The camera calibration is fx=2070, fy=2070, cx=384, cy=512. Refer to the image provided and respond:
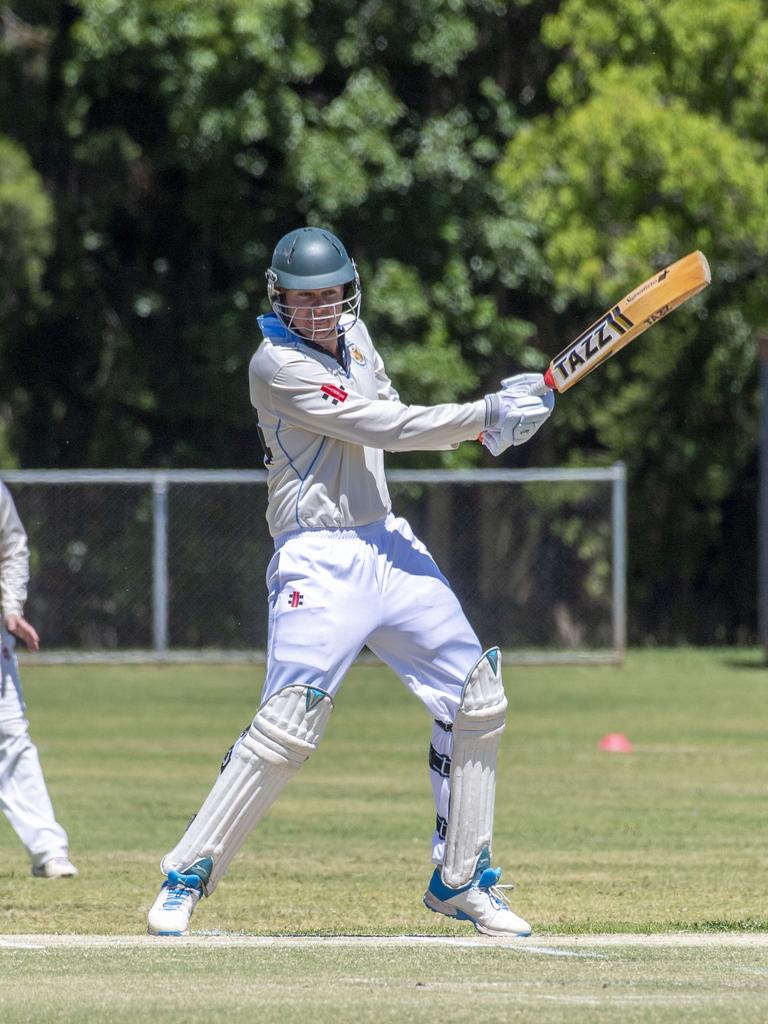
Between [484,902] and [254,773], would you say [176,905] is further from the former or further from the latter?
[484,902]

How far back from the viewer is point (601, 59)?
949 inches

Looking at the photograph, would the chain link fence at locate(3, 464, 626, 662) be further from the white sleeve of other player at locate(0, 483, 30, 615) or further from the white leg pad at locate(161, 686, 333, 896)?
the white leg pad at locate(161, 686, 333, 896)

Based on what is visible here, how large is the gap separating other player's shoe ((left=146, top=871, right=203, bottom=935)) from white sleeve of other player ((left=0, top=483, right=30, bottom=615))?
2.67m

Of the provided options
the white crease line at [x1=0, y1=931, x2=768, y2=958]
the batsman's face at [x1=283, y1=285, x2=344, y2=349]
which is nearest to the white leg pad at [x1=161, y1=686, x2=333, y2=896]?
the white crease line at [x1=0, y1=931, x2=768, y2=958]

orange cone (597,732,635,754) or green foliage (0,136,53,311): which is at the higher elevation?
green foliage (0,136,53,311)

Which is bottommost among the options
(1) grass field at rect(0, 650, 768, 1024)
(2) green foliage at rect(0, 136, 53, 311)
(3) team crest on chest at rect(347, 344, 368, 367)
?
(1) grass field at rect(0, 650, 768, 1024)

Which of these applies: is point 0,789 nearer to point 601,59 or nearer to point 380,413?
point 380,413

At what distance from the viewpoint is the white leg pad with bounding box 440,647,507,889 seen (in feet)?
23.6

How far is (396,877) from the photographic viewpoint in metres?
9.25

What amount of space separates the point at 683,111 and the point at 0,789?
15.1m

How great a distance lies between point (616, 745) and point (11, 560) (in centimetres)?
651

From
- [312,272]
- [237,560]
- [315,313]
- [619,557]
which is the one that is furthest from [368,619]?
[237,560]

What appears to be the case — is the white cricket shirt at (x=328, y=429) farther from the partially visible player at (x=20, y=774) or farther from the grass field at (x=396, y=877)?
the partially visible player at (x=20, y=774)

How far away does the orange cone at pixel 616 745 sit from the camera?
587 inches
